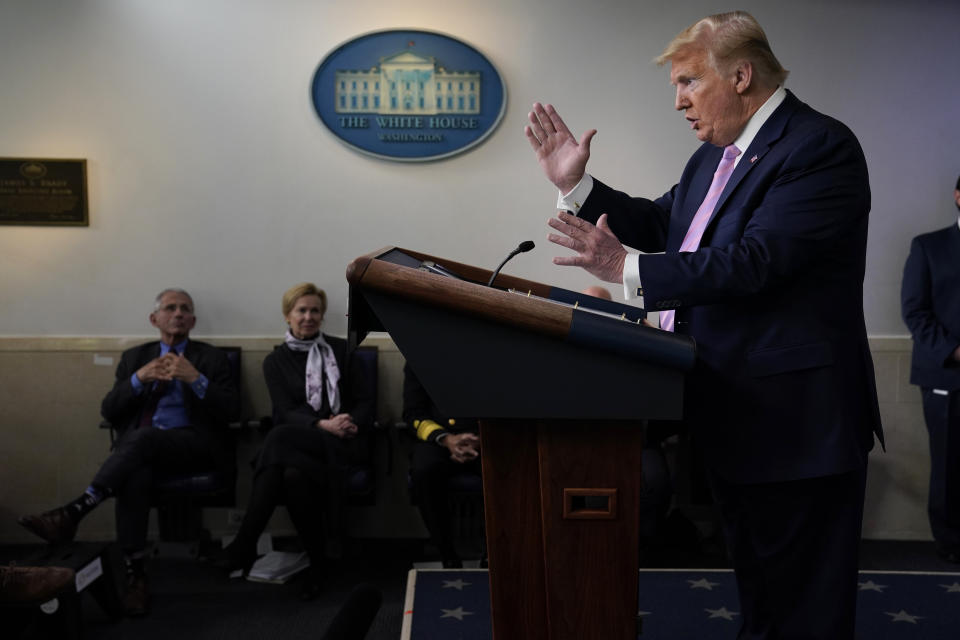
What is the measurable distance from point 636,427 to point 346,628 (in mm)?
744

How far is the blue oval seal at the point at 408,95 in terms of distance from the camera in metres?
4.14

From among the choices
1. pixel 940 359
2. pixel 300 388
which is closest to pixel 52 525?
pixel 300 388

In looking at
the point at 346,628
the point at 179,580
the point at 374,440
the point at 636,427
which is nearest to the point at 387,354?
the point at 374,440

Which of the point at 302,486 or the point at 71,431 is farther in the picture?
the point at 71,431

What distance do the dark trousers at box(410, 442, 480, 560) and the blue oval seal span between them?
1.60 meters

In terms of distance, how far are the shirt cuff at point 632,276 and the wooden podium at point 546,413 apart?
0.16m

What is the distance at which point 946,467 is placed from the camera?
12.6 feet

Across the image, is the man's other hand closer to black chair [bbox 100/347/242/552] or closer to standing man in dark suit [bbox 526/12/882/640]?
standing man in dark suit [bbox 526/12/882/640]

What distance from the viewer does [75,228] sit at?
419cm

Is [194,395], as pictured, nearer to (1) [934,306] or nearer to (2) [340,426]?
(2) [340,426]

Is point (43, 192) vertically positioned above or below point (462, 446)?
above

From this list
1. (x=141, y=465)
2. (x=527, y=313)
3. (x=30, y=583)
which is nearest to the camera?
(x=527, y=313)

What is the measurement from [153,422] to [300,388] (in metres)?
0.70

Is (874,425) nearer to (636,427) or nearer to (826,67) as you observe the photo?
(636,427)
